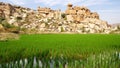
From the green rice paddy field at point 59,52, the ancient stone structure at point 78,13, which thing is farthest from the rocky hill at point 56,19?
the green rice paddy field at point 59,52

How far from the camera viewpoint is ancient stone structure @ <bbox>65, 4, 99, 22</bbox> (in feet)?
332

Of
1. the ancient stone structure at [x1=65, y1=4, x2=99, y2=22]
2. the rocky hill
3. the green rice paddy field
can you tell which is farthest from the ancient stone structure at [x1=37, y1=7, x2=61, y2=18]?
the green rice paddy field

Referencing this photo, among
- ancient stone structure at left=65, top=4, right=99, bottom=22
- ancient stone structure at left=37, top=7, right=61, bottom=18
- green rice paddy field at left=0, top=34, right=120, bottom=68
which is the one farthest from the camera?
ancient stone structure at left=65, top=4, right=99, bottom=22

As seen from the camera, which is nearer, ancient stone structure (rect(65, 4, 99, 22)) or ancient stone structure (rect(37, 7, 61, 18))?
ancient stone structure (rect(37, 7, 61, 18))

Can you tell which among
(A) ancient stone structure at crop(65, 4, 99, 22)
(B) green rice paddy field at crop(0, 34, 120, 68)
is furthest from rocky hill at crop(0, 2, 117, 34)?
(B) green rice paddy field at crop(0, 34, 120, 68)

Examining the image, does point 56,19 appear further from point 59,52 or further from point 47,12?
point 59,52

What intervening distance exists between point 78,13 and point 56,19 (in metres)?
18.2

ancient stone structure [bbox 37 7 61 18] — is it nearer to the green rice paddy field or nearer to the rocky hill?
the rocky hill

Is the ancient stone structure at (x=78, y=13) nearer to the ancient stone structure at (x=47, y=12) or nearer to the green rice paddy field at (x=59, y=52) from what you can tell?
the ancient stone structure at (x=47, y=12)

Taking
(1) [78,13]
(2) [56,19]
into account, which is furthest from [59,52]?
(1) [78,13]

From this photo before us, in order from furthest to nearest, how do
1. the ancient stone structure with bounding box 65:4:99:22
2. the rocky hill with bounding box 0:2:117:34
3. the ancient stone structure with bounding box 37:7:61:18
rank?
the ancient stone structure with bounding box 65:4:99:22 → the ancient stone structure with bounding box 37:7:61:18 → the rocky hill with bounding box 0:2:117:34

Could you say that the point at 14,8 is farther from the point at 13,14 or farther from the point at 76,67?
the point at 76,67

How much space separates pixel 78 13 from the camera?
344ft

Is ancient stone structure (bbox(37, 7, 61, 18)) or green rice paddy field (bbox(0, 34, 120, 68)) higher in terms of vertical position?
ancient stone structure (bbox(37, 7, 61, 18))
